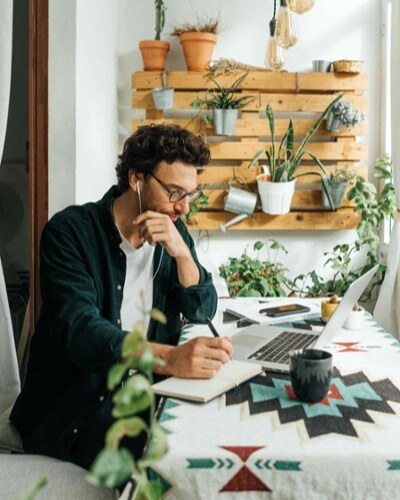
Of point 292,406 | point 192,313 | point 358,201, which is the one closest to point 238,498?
point 292,406

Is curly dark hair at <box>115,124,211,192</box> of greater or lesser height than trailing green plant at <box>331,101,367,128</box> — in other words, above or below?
below

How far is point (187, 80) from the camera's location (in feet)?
11.8

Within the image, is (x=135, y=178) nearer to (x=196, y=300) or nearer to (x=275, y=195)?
(x=196, y=300)

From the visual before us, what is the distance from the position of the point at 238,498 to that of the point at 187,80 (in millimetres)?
2938

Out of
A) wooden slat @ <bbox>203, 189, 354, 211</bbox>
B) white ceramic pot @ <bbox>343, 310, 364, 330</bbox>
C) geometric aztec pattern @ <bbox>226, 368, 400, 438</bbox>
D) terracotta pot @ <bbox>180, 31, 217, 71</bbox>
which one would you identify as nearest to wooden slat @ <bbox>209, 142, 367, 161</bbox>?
wooden slat @ <bbox>203, 189, 354, 211</bbox>

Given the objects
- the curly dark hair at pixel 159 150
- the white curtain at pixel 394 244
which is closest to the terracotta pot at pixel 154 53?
the white curtain at pixel 394 244

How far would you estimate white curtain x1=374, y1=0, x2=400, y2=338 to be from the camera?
3260 mm

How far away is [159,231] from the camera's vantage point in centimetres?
179

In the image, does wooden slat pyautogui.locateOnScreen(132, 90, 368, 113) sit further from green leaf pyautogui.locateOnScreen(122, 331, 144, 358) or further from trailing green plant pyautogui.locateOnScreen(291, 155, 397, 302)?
green leaf pyautogui.locateOnScreen(122, 331, 144, 358)

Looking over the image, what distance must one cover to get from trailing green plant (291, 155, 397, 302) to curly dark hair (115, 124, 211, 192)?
1825mm

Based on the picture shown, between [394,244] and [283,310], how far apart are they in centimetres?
155

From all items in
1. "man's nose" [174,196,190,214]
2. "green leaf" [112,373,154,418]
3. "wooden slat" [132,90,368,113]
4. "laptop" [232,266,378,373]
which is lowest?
"laptop" [232,266,378,373]

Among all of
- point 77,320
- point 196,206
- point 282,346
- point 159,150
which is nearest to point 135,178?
point 159,150

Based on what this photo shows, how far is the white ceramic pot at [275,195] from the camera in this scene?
3.48m
